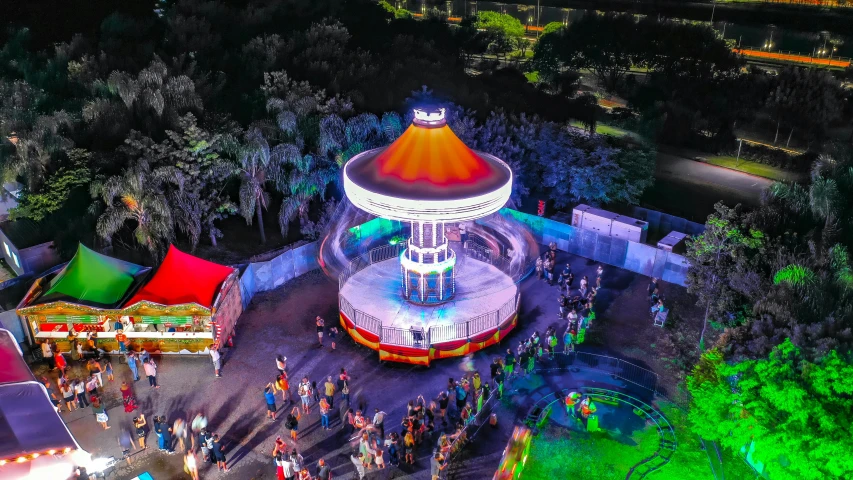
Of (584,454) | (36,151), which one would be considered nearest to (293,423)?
(584,454)

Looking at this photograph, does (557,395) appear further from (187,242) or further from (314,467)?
(187,242)

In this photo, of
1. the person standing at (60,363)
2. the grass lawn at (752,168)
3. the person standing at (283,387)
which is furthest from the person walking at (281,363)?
the grass lawn at (752,168)

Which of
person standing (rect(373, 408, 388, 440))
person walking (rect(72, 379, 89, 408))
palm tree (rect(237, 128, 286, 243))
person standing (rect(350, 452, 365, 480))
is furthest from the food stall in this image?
person standing (rect(350, 452, 365, 480))

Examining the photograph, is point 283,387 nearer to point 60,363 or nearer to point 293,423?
point 293,423

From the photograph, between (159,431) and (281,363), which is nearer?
(159,431)

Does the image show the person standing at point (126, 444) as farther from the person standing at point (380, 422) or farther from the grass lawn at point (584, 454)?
the grass lawn at point (584, 454)
